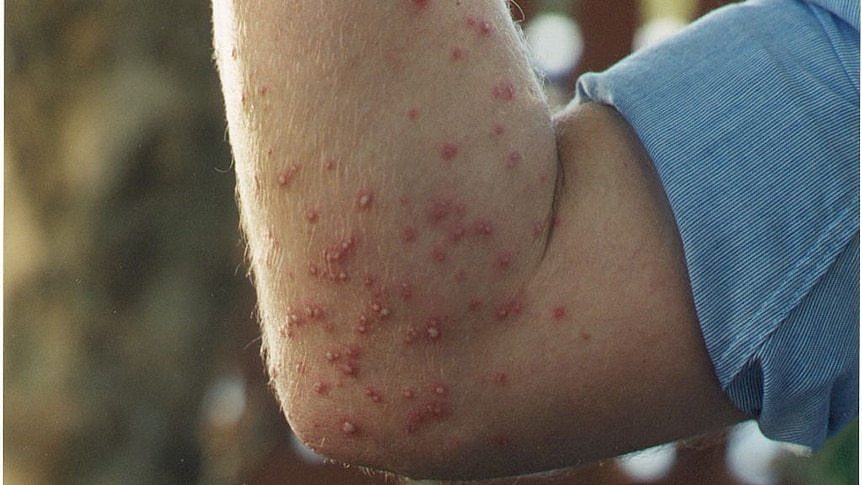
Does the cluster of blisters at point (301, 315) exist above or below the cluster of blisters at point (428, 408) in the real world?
above

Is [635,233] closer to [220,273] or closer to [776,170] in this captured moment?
[776,170]

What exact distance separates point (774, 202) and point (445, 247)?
180mm

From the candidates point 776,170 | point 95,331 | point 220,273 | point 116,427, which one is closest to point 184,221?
point 220,273

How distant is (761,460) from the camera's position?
1.70 m

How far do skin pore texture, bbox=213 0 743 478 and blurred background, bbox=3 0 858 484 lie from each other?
0.90 m

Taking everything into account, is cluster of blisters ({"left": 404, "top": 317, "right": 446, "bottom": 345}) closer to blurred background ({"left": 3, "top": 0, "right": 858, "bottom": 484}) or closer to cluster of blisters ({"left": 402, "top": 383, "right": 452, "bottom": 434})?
cluster of blisters ({"left": 402, "top": 383, "right": 452, "bottom": 434})

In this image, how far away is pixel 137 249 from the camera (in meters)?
1.57

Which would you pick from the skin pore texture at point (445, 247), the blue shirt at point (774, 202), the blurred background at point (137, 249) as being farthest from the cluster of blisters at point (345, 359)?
the blurred background at point (137, 249)

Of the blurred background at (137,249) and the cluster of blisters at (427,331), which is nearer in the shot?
the cluster of blisters at (427,331)

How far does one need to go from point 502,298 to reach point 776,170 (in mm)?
163

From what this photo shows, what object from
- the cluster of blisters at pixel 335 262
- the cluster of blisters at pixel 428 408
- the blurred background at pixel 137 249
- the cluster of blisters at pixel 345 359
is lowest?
the blurred background at pixel 137 249

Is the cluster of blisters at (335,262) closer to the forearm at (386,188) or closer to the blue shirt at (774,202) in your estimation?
the forearm at (386,188)

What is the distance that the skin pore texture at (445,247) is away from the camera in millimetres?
505

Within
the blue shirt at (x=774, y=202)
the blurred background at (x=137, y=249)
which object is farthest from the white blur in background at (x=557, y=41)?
the blue shirt at (x=774, y=202)
